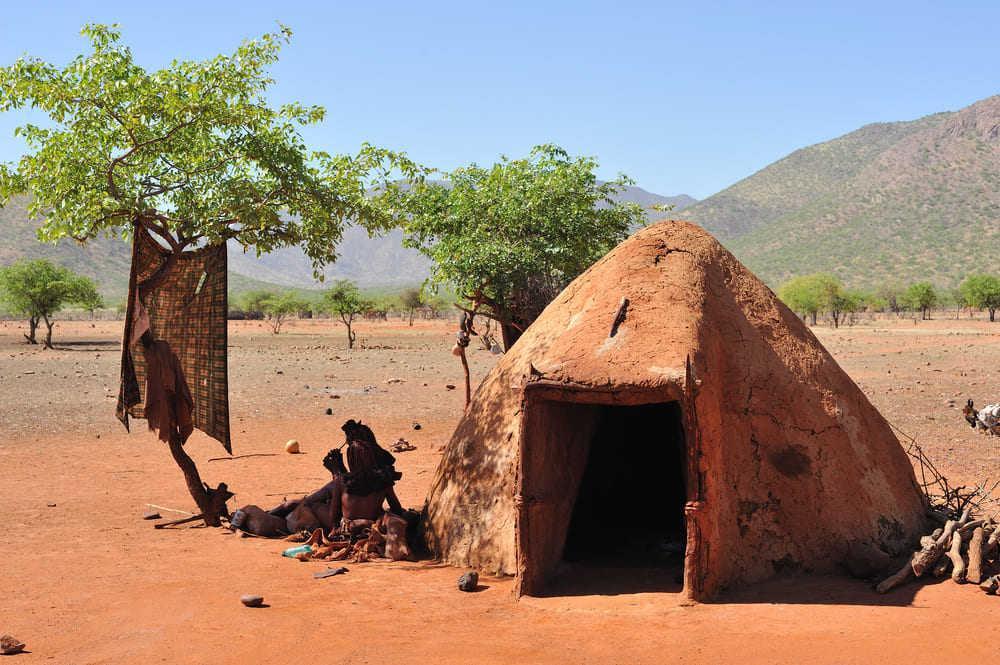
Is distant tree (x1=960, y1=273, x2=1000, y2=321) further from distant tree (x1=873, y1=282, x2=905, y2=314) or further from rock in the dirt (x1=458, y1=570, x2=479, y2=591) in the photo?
rock in the dirt (x1=458, y1=570, x2=479, y2=591)

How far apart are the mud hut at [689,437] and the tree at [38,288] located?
36182 mm

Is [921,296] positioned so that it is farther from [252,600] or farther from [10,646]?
[10,646]

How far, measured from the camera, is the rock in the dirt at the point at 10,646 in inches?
203

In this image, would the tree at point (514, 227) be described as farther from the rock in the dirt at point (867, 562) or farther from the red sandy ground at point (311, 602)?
the rock in the dirt at point (867, 562)

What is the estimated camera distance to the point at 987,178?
94125mm

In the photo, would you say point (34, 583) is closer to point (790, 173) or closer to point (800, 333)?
point (800, 333)

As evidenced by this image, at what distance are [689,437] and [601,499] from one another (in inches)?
129

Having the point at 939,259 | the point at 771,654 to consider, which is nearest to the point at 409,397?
the point at 771,654

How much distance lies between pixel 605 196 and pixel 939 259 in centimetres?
8543

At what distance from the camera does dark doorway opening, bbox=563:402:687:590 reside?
27.6 ft

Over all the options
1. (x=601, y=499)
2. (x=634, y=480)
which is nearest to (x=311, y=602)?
(x=601, y=499)

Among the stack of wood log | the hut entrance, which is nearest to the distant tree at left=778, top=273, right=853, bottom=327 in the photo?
the hut entrance

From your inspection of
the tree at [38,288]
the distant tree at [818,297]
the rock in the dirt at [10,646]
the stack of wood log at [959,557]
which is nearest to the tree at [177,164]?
the rock in the dirt at [10,646]

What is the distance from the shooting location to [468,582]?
635 cm
